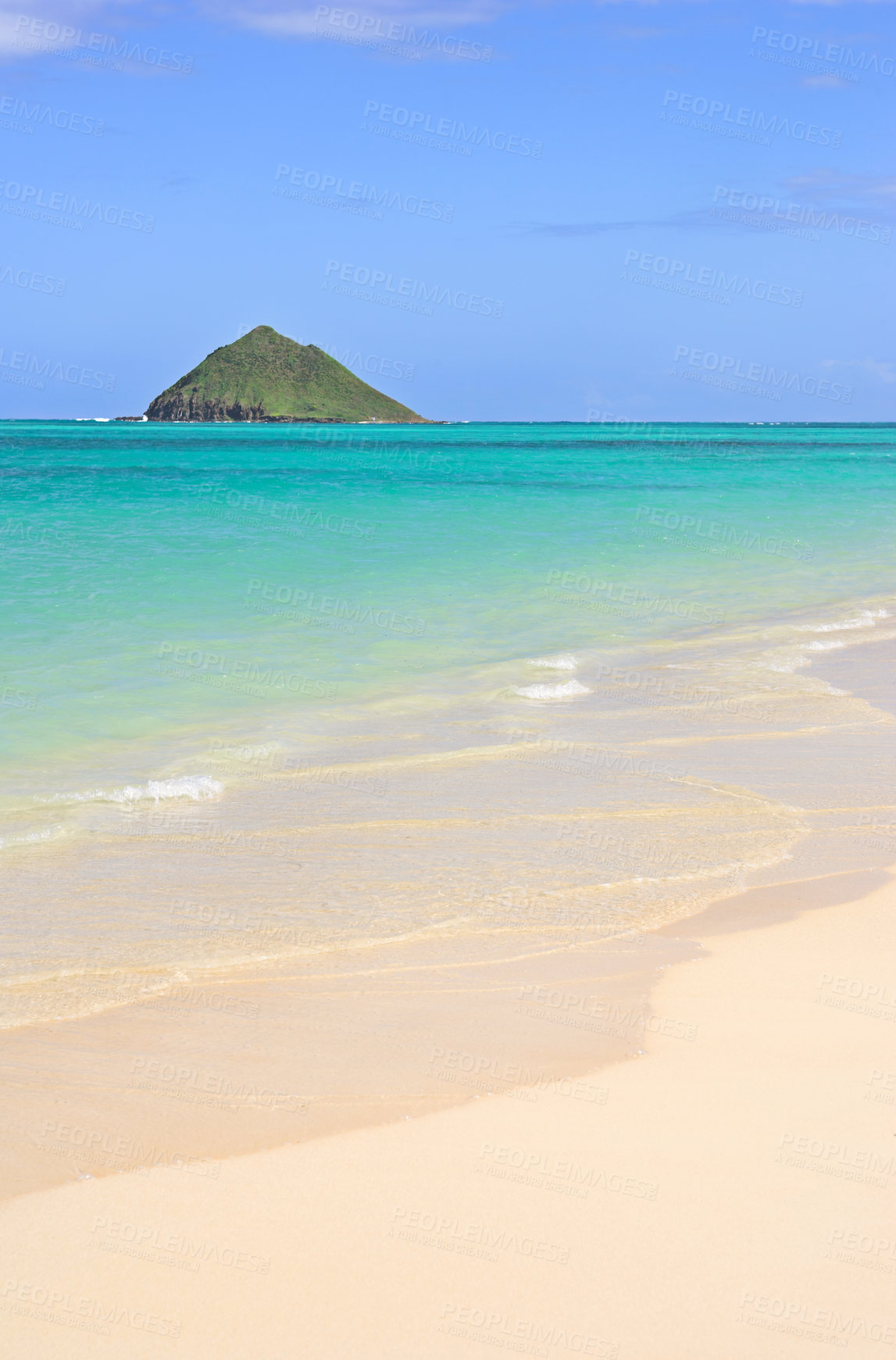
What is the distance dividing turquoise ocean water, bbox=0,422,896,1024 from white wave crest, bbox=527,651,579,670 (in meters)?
0.04

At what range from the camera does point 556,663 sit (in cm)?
1006

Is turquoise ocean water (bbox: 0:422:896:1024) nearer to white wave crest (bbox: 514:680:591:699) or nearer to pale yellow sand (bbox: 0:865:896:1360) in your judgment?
white wave crest (bbox: 514:680:591:699)

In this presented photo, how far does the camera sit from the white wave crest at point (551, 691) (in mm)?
8844

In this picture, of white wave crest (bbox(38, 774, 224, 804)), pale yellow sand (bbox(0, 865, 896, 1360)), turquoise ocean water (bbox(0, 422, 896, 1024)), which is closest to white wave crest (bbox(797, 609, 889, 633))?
turquoise ocean water (bbox(0, 422, 896, 1024))

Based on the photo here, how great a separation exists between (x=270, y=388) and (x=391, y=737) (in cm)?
17789

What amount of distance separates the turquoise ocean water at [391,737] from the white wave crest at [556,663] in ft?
0.13

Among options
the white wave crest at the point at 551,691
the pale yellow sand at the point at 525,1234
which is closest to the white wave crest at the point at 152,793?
the white wave crest at the point at 551,691

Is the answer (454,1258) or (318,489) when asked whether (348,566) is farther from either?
(318,489)

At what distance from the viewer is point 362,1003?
3875 mm

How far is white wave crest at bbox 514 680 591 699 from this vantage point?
8.84m

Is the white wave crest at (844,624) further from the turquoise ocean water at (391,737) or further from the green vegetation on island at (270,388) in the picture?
the green vegetation on island at (270,388)

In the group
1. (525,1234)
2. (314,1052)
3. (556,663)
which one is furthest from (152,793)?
(556,663)

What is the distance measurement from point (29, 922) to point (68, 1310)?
230cm

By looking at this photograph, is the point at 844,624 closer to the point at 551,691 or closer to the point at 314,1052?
the point at 551,691
